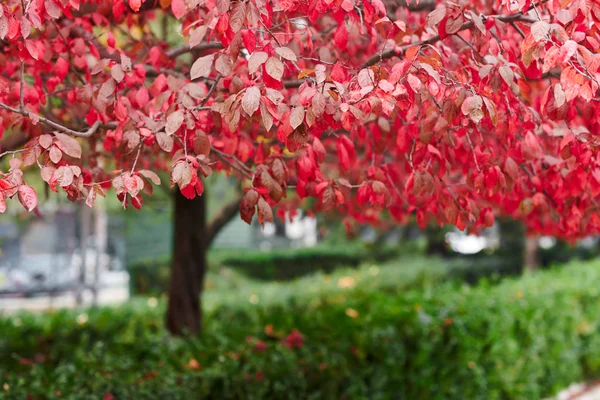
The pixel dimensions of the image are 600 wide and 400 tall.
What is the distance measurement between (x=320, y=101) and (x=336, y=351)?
139 inches

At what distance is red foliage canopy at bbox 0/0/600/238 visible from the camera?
271 cm

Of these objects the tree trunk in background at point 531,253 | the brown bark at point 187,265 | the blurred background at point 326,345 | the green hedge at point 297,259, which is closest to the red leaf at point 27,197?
the blurred background at point 326,345

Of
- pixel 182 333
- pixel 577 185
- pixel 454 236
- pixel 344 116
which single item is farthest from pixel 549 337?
pixel 454 236

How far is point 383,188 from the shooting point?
3369 millimetres

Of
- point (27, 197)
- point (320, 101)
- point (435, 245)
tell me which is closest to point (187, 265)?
point (27, 197)

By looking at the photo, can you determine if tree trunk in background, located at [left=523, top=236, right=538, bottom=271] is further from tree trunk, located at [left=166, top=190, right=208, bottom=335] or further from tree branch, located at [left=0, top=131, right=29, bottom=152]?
tree branch, located at [left=0, top=131, right=29, bottom=152]

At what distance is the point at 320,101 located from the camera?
264 centimetres

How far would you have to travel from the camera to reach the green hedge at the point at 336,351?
487 cm

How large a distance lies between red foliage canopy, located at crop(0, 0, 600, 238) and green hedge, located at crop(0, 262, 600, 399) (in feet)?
5.55

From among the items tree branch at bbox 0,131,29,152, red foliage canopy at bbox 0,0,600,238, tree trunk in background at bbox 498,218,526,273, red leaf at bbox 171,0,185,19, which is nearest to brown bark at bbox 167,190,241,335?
tree branch at bbox 0,131,29,152

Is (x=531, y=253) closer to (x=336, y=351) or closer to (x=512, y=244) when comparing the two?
(x=512, y=244)

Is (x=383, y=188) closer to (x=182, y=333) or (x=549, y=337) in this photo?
(x=182, y=333)

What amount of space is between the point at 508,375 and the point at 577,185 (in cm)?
424

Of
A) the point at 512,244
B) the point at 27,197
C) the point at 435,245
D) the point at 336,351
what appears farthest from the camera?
the point at 512,244
